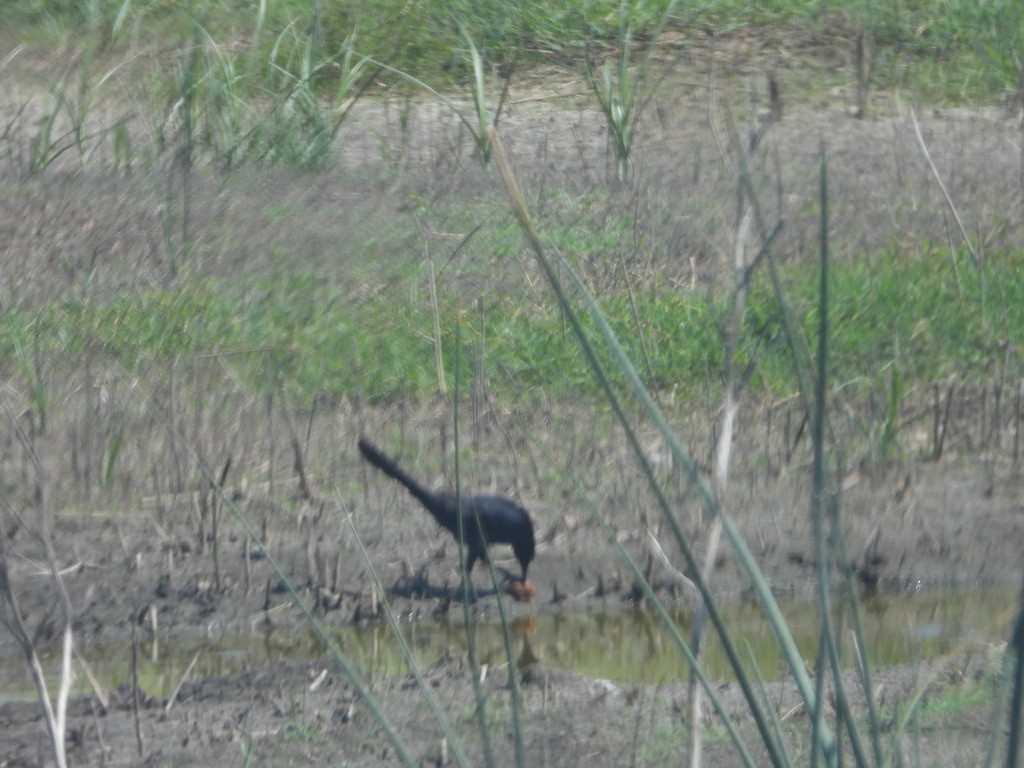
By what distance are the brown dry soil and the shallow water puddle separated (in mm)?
54

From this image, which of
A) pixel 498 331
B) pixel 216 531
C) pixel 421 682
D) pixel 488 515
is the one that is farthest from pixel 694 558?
pixel 498 331

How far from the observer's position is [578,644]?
420cm

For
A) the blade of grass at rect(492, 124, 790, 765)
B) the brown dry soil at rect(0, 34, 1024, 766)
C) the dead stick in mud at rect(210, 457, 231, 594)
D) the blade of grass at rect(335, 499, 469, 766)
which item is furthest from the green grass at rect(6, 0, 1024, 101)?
the blade of grass at rect(492, 124, 790, 765)

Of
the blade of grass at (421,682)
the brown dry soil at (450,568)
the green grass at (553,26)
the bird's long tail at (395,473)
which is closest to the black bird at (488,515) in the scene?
the bird's long tail at (395,473)

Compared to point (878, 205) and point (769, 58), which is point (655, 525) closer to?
point (878, 205)

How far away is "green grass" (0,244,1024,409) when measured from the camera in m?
5.57

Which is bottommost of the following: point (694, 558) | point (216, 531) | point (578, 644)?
point (578, 644)

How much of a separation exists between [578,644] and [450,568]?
1.66 feet

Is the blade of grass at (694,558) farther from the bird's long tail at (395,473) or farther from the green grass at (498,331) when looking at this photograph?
the green grass at (498,331)

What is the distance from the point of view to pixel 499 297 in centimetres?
625

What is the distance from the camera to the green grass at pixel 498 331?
5.57 metres

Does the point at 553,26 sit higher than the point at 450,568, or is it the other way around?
the point at 553,26

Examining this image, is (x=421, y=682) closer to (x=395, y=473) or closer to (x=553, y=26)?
(x=395, y=473)

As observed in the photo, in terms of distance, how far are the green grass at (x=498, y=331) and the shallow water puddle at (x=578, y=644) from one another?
114 cm
